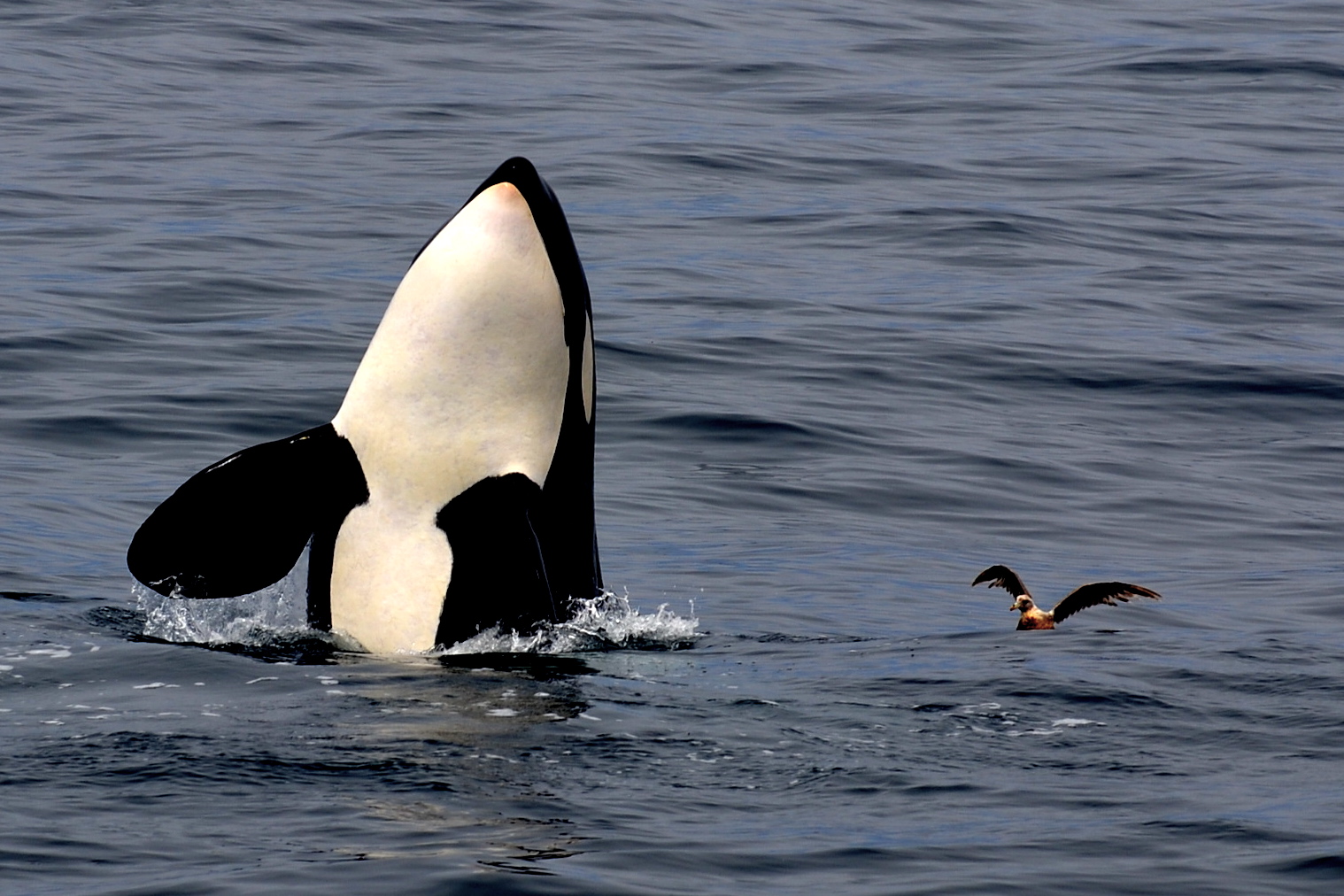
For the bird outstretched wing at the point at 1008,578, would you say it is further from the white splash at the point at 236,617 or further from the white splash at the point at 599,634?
the white splash at the point at 236,617

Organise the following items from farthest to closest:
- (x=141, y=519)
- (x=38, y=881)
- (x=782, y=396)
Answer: (x=782, y=396) < (x=141, y=519) < (x=38, y=881)

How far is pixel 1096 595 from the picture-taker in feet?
35.4

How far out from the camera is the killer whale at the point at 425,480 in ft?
30.1

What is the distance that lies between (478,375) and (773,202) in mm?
15930

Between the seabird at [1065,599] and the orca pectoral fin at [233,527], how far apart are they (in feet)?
12.2

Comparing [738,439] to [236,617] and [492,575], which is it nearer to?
[236,617]

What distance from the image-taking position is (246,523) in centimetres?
916

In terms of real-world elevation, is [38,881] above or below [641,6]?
below

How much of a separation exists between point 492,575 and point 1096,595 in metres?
3.19

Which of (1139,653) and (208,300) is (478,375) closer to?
(1139,653)

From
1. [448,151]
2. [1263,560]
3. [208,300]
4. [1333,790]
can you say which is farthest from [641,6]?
[1333,790]

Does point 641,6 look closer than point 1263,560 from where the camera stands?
No

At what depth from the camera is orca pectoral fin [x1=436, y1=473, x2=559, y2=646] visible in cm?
927

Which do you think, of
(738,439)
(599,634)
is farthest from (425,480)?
(738,439)
